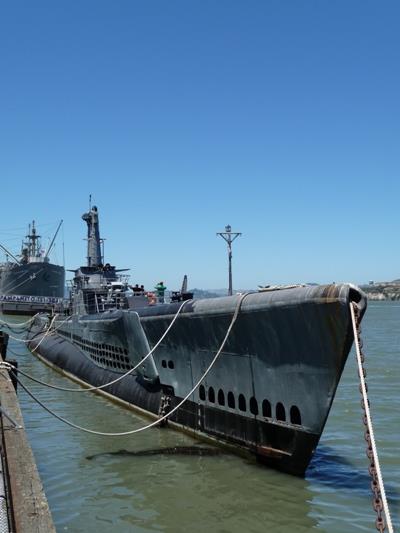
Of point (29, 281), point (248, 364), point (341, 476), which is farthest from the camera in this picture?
point (29, 281)

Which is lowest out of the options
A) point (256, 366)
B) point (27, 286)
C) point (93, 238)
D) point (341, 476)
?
point (341, 476)

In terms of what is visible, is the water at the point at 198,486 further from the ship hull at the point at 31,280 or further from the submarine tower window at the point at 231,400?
the ship hull at the point at 31,280

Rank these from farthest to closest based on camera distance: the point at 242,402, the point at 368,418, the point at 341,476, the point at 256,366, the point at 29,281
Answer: the point at 29,281, the point at 242,402, the point at 256,366, the point at 341,476, the point at 368,418

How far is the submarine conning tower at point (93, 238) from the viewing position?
27047mm

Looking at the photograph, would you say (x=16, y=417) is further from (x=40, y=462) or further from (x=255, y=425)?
(x=255, y=425)

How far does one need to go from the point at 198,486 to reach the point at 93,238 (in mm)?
19426

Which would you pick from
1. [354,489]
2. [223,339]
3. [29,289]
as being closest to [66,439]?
[223,339]

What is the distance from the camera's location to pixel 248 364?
10.4 meters

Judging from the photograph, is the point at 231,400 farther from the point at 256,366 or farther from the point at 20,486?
the point at 20,486

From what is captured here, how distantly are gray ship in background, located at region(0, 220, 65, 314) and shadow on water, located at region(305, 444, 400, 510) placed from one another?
198 ft

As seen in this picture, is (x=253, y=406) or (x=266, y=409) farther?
(x=253, y=406)

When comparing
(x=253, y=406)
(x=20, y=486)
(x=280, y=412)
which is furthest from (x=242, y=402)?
(x=20, y=486)

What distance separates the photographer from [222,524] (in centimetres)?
784

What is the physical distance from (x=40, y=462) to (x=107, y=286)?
11.8m
